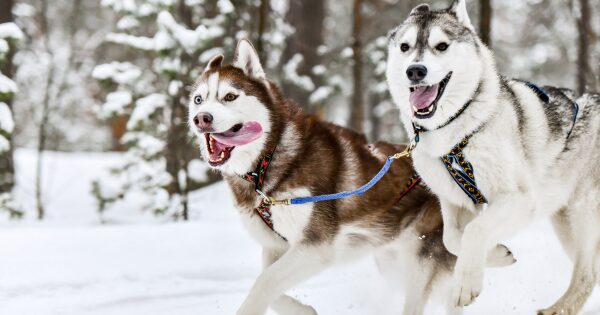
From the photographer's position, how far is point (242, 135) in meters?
3.25

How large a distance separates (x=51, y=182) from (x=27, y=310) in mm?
7982

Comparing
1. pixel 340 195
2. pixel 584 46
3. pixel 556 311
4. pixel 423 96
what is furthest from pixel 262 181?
pixel 584 46

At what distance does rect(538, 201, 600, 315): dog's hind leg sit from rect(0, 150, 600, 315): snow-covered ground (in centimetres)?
90

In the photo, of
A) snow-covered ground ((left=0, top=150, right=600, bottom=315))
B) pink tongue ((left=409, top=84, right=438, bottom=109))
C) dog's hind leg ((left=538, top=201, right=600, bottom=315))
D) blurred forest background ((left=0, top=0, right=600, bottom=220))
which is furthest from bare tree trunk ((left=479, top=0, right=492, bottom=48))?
pink tongue ((left=409, top=84, right=438, bottom=109))

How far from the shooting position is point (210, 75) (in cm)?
344

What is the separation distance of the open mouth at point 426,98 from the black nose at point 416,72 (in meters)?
0.16

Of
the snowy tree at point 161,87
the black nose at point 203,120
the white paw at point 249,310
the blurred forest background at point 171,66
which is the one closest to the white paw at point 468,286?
the white paw at point 249,310

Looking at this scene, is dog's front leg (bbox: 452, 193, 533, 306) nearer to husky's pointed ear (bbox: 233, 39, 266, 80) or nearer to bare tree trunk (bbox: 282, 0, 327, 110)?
husky's pointed ear (bbox: 233, 39, 266, 80)

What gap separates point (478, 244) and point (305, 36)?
8798mm

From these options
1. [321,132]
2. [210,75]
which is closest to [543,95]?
[321,132]

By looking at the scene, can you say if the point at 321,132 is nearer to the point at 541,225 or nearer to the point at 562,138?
the point at 562,138

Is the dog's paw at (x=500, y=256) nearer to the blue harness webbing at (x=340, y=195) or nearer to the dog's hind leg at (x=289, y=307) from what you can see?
the blue harness webbing at (x=340, y=195)

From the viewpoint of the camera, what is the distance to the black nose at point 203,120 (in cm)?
300

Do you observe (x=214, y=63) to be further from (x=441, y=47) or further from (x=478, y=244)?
(x=478, y=244)
